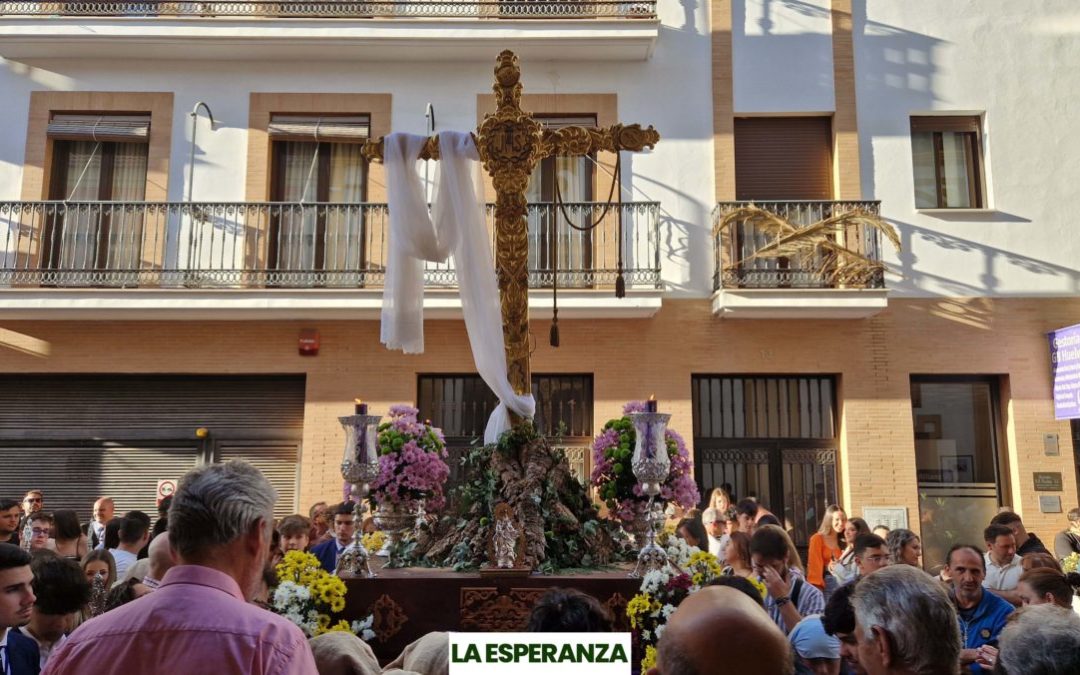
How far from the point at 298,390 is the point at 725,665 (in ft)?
36.2

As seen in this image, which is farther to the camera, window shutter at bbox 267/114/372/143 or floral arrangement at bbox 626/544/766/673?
window shutter at bbox 267/114/372/143

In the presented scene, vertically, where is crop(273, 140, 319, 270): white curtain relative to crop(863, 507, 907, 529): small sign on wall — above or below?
above

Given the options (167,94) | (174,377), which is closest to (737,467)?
(174,377)

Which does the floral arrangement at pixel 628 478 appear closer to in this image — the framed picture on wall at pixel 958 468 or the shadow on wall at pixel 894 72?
the framed picture on wall at pixel 958 468

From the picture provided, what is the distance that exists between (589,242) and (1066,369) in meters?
6.05

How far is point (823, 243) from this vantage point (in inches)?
442

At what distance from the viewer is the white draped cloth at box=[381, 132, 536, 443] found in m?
5.78

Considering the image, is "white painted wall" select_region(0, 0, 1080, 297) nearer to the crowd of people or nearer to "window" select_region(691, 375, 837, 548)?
"window" select_region(691, 375, 837, 548)

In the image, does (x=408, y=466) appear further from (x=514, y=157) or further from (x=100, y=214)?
(x=100, y=214)

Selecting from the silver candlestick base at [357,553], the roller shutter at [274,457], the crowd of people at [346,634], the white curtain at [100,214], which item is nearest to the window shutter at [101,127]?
the white curtain at [100,214]

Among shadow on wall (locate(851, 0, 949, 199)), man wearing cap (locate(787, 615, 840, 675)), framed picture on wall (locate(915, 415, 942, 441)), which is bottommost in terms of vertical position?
man wearing cap (locate(787, 615, 840, 675))

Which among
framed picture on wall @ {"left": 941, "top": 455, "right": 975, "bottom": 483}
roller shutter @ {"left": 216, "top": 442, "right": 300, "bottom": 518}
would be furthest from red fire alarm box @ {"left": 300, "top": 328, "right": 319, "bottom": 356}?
framed picture on wall @ {"left": 941, "top": 455, "right": 975, "bottom": 483}

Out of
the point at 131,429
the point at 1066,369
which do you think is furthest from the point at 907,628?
the point at 131,429

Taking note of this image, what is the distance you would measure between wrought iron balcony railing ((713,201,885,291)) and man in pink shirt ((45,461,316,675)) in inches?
386
